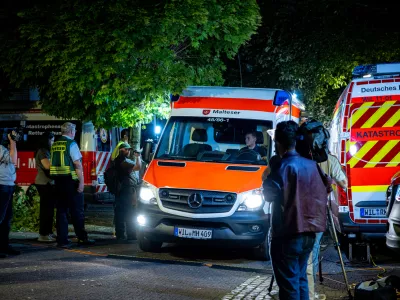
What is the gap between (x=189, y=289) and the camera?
8.30m

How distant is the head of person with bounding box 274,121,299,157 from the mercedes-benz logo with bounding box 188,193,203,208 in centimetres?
459

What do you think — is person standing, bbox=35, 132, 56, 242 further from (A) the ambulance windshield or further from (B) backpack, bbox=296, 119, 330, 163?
(B) backpack, bbox=296, 119, 330, 163

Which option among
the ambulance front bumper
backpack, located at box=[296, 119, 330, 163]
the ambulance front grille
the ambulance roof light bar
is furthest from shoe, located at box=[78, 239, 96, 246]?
backpack, located at box=[296, 119, 330, 163]

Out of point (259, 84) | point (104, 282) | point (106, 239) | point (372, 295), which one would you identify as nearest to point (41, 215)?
point (106, 239)

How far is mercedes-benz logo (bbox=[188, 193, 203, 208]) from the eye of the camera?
1055 centimetres

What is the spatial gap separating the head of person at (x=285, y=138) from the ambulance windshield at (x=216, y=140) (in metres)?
5.21

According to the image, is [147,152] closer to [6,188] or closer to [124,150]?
[124,150]

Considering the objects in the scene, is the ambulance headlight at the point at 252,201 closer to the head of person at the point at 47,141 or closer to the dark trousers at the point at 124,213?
the dark trousers at the point at 124,213

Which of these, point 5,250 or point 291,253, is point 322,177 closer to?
point 291,253

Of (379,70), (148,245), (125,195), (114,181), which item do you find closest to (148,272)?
(148,245)

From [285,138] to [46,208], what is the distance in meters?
7.27

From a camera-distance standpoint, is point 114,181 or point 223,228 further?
point 114,181

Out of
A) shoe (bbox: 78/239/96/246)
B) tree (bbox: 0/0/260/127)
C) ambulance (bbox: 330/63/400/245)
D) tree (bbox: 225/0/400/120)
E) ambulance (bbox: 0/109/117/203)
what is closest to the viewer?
ambulance (bbox: 330/63/400/245)

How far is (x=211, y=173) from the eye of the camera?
1084 cm
